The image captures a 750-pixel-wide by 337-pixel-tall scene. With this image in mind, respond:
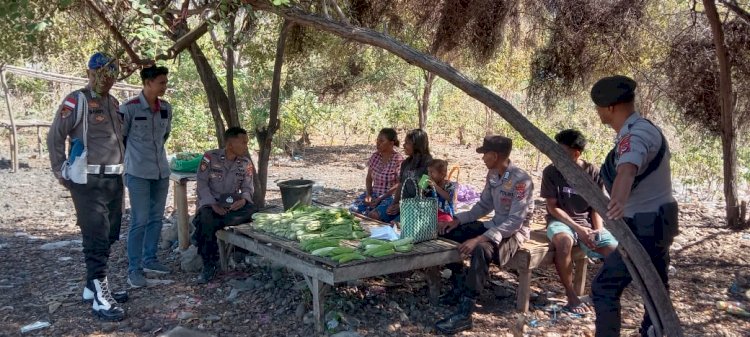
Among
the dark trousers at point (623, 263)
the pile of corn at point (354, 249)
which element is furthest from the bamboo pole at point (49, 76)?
the dark trousers at point (623, 263)

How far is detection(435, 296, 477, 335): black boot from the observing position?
490cm

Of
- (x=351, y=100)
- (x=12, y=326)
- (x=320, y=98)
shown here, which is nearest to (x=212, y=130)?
(x=320, y=98)

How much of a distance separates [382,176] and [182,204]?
212 cm

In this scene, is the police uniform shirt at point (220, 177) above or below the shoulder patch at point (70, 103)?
below

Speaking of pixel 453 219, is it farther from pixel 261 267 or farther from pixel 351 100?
pixel 351 100

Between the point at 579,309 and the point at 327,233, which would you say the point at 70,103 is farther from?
the point at 579,309

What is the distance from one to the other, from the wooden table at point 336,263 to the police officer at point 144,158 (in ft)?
3.11

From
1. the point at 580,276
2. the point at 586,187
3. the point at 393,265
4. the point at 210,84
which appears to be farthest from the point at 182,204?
the point at 586,187

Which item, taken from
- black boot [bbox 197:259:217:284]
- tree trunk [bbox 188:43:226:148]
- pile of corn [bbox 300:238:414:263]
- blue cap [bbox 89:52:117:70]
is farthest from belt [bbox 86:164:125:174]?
tree trunk [bbox 188:43:226:148]

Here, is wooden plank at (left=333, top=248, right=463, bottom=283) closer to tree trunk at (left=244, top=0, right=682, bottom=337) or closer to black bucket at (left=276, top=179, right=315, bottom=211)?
tree trunk at (left=244, top=0, right=682, bottom=337)

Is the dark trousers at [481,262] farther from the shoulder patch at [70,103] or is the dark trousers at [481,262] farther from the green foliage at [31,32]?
the green foliage at [31,32]

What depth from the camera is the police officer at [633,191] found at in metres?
3.71

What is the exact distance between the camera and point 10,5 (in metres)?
4.05

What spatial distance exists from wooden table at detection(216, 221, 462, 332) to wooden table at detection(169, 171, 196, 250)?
4.09 ft
